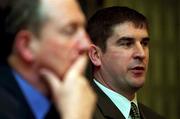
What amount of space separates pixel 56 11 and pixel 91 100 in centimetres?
27

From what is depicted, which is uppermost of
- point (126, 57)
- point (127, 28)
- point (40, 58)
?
point (40, 58)

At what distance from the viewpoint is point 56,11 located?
4.18ft

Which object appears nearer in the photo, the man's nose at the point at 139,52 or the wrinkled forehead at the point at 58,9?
the wrinkled forehead at the point at 58,9

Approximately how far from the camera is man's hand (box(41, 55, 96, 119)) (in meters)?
1.28

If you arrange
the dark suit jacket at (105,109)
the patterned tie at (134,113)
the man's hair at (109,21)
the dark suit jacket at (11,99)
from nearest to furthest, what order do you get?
the dark suit jacket at (11,99), the dark suit jacket at (105,109), the patterned tie at (134,113), the man's hair at (109,21)

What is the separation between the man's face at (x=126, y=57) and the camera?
225cm

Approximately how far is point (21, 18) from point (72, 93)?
24 centimetres

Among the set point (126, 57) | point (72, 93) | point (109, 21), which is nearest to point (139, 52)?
point (126, 57)

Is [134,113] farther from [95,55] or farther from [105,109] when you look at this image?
[95,55]

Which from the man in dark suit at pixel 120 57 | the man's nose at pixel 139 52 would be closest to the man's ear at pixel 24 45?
the man in dark suit at pixel 120 57

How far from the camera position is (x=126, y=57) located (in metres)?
2.26

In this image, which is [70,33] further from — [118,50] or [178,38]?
[178,38]

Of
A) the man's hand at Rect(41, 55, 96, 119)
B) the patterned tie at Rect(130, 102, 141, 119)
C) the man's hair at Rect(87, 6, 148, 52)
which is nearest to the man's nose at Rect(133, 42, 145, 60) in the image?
the man's hair at Rect(87, 6, 148, 52)

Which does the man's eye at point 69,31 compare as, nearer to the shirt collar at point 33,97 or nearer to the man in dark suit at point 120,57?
the shirt collar at point 33,97
